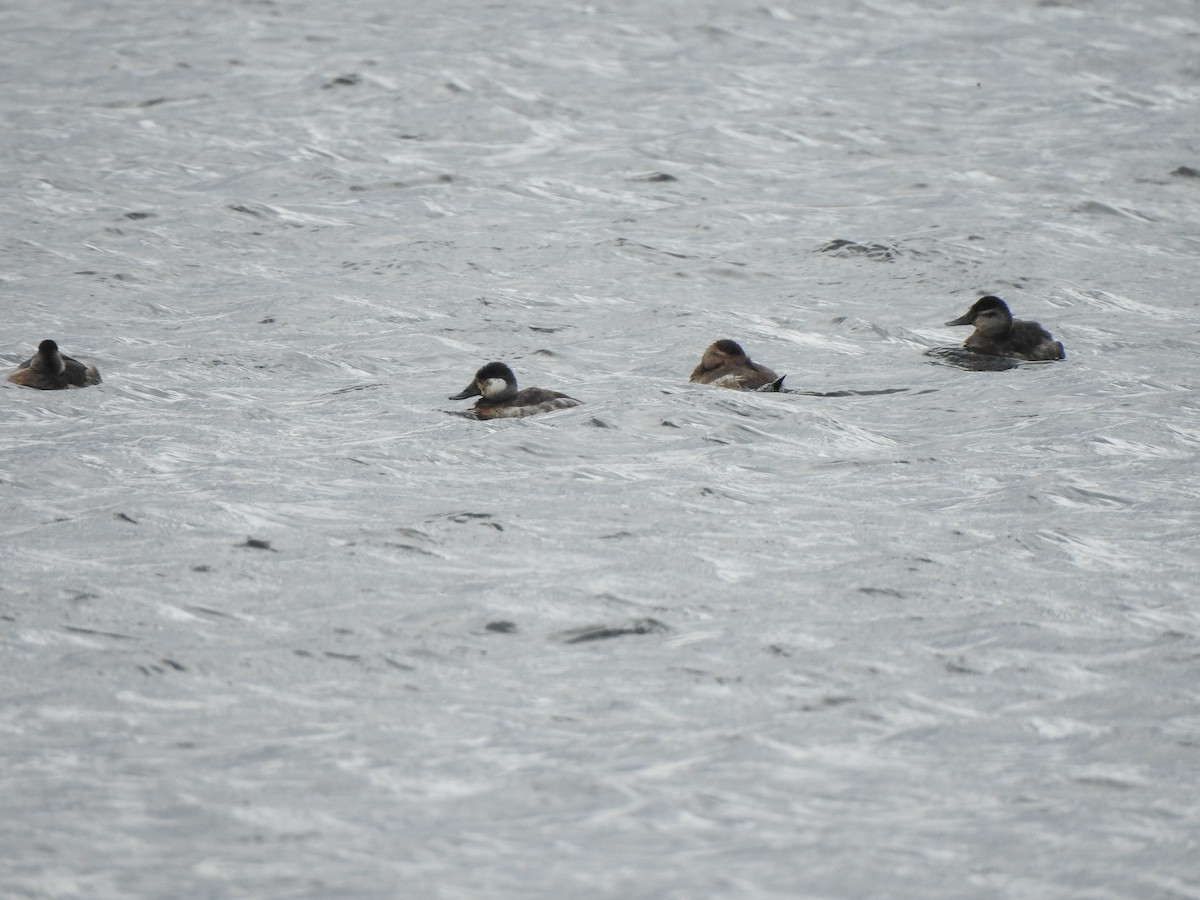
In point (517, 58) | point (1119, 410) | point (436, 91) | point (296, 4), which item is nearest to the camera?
point (1119, 410)

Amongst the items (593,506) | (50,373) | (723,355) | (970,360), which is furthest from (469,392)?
(970,360)

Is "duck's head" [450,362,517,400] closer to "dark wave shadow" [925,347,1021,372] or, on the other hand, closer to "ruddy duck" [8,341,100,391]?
"ruddy duck" [8,341,100,391]

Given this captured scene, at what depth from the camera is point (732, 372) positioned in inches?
481

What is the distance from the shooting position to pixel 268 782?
241 inches

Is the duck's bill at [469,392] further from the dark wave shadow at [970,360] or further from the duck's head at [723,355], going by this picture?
the dark wave shadow at [970,360]

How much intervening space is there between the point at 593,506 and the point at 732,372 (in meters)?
2.92

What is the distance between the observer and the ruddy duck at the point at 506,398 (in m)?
11.3

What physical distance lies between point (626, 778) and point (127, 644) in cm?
248

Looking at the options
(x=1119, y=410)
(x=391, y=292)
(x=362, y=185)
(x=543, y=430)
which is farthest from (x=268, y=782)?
(x=362, y=185)

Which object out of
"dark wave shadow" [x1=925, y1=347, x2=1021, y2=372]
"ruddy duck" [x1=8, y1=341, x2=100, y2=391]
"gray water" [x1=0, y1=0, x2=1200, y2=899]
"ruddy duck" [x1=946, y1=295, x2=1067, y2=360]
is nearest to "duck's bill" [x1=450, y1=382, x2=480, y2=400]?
"gray water" [x1=0, y1=0, x2=1200, y2=899]

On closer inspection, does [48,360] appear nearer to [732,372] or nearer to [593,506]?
[593,506]

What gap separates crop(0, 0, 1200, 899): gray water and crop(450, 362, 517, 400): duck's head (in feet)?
1.16

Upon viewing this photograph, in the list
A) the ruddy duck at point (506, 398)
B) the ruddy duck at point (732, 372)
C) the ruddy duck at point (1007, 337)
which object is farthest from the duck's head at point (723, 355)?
the ruddy duck at point (1007, 337)

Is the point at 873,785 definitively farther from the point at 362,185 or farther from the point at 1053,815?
the point at 362,185
